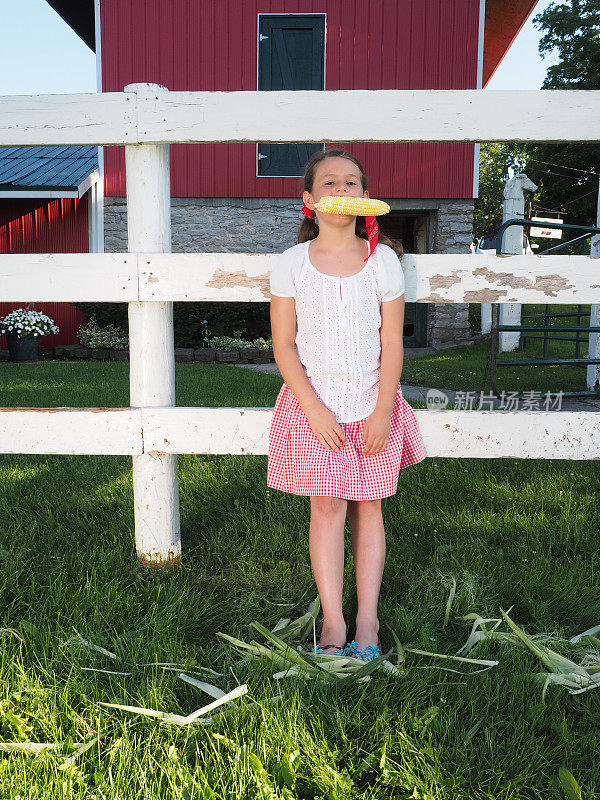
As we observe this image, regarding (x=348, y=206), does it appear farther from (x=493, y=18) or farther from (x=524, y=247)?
(x=493, y=18)

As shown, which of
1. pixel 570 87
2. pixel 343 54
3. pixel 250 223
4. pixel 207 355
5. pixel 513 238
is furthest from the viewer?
pixel 570 87

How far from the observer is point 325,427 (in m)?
1.97

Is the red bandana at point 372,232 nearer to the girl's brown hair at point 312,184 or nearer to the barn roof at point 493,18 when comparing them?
the girl's brown hair at point 312,184

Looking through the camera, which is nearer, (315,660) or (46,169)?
(315,660)

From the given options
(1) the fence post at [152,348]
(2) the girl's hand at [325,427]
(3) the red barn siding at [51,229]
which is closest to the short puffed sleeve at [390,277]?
(2) the girl's hand at [325,427]

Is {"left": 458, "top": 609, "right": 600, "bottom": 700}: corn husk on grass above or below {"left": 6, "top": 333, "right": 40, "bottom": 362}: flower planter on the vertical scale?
above

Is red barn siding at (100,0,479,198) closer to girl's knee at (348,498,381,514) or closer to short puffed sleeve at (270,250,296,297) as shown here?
short puffed sleeve at (270,250,296,297)

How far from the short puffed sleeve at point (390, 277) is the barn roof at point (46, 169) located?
897 centimetres

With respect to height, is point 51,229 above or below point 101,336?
above

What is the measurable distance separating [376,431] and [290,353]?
1.08ft

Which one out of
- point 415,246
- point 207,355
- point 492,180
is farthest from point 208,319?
point 492,180

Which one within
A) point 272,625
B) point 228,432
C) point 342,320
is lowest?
point 272,625

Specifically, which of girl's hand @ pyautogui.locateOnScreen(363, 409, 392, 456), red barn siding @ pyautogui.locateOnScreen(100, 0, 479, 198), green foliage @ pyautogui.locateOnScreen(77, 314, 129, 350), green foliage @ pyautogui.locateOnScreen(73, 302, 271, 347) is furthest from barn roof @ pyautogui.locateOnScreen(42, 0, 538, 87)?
girl's hand @ pyautogui.locateOnScreen(363, 409, 392, 456)

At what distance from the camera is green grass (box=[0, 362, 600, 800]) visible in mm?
1389
